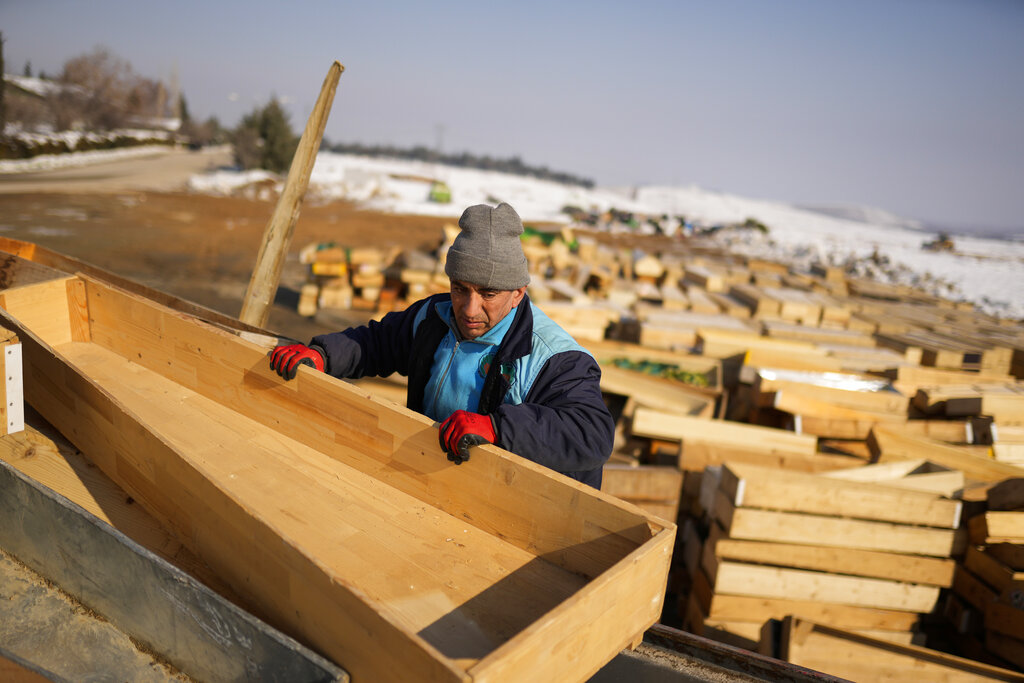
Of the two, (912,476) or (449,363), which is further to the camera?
(912,476)

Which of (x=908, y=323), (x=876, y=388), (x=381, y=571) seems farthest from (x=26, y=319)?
(x=908, y=323)

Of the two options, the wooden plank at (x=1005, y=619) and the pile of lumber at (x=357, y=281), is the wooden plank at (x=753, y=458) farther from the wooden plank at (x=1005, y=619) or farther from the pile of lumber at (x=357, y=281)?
the pile of lumber at (x=357, y=281)

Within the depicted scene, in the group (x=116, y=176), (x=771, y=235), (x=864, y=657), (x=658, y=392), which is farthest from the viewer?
(x=771, y=235)

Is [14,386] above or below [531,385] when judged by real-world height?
below

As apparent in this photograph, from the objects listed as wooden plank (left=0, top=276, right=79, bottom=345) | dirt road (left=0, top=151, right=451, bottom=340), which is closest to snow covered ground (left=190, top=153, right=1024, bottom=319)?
dirt road (left=0, top=151, right=451, bottom=340)

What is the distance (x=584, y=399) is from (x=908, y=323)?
8921mm

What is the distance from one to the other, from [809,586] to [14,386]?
13.9ft

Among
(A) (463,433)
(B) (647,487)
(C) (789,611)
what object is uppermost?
(A) (463,433)

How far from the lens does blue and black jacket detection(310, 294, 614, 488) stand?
2150 millimetres

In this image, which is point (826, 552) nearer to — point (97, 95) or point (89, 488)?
point (89, 488)

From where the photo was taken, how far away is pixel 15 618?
73.5 inches

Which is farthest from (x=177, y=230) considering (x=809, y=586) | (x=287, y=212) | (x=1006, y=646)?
(x=1006, y=646)

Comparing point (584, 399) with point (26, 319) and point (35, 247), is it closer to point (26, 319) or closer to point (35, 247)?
point (26, 319)

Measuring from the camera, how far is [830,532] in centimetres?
358
